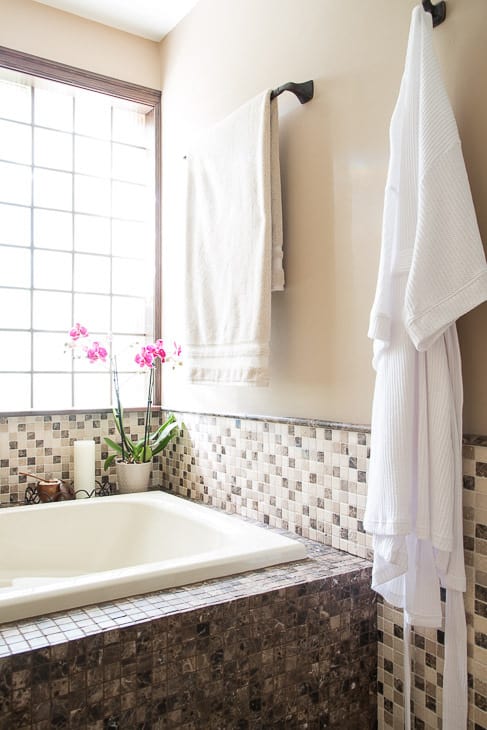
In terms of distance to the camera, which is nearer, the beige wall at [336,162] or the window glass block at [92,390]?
the beige wall at [336,162]

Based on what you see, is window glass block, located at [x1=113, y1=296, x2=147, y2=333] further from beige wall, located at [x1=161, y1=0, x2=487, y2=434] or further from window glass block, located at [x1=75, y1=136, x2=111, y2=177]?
beige wall, located at [x1=161, y1=0, x2=487, y2=434]

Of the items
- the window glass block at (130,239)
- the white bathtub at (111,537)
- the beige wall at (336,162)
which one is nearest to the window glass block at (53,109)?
the window glass block at (130,239)

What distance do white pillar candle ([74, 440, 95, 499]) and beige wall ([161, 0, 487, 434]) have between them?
67 centimetres

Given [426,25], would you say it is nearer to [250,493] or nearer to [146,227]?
[250,493]

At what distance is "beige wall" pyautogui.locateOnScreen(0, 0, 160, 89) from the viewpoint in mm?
2572

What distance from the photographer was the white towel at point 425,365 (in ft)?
4.29

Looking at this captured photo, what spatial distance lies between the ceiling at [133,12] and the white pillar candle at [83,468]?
1.87 m

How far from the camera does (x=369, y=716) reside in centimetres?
163

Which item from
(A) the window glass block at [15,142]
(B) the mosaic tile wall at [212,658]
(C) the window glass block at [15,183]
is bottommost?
(B) the mosaic tile wall at [212,658]

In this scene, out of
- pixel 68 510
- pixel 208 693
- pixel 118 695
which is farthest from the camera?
pixel 68 510

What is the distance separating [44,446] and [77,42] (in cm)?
179

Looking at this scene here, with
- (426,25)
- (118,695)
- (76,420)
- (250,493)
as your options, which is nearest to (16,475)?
(76,420)

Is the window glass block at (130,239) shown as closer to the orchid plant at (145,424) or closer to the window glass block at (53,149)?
the window glass block at (53,149)

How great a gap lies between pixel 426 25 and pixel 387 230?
1.53 feet
